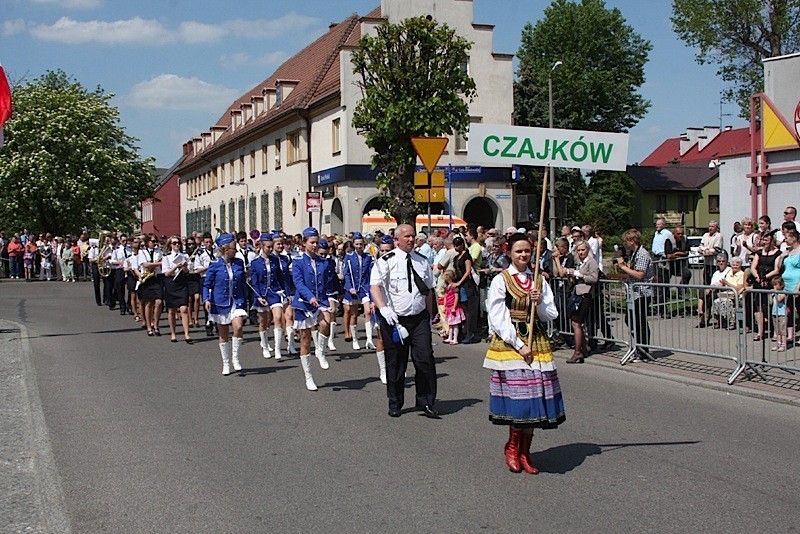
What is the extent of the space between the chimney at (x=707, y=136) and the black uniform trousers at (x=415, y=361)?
9242 cm

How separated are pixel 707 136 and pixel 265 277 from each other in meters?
91.0

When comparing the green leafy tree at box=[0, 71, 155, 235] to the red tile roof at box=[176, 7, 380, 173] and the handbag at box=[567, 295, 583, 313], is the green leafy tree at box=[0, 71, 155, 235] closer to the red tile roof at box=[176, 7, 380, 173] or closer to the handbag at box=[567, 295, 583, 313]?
the red tile roof at box=[176, 7, 380, 173]

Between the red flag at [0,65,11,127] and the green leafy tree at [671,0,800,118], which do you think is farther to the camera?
the green leafy tree at [671,0,800,118]

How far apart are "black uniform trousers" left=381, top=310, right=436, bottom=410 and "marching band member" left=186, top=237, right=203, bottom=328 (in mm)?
8720

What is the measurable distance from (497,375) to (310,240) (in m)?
5.52

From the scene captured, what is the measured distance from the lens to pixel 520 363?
21.9 ft

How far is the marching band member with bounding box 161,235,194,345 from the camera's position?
1636cm

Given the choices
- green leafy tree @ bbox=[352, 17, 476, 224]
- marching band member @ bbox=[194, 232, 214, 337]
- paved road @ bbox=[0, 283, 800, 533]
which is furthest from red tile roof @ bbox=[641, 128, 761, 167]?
paved road @ bbox=[0, 283, 800, 533]

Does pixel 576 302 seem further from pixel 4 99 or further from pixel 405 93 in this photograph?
pixel 405 93

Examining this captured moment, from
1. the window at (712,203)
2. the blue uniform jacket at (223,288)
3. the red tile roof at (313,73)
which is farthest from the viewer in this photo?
the window at (712,203)

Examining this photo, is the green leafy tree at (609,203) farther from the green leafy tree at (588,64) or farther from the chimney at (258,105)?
the chimney at (258,105)

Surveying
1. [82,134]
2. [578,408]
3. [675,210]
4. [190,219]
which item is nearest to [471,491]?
[578,408]

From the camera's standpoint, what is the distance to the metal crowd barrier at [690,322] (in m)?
10.6

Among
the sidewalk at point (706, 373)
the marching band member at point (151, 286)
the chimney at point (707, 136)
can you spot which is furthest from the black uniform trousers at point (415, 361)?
the chimney at point (707, 136)
